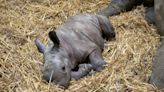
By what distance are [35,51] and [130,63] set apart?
123cm

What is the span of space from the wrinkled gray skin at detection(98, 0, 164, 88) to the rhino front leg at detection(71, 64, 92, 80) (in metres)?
0.79

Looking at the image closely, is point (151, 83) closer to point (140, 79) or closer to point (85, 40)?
point (140, 79)

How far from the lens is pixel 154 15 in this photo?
712 centimetres

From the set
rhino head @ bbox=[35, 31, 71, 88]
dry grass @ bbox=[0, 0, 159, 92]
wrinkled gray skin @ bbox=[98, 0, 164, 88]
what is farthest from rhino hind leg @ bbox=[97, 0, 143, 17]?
rhino head @ bbox=[35, 31, 71, 88]

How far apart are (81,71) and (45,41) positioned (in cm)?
99

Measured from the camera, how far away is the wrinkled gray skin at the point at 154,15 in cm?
519

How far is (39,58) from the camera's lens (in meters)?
5.66

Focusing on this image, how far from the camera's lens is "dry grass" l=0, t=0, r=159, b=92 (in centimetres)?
515

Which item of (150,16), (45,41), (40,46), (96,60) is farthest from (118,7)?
(40,46)

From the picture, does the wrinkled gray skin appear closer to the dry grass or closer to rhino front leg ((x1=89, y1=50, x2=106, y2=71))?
the dry grass

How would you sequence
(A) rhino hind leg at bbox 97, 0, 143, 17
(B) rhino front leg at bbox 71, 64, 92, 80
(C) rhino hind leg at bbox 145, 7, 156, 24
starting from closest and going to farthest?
(B) rhino front leg at bbox 71, 64, 92, 80
(C) rhino hind leg at bbox 145, 7, 156, 24
(A) rhino hind leg at bbox 97, 0, 143, 17

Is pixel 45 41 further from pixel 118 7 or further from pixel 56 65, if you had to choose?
pixel 118 7

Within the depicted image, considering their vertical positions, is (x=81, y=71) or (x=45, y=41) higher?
(x=45, y=41)

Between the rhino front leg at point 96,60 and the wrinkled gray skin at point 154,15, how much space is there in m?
0.66
